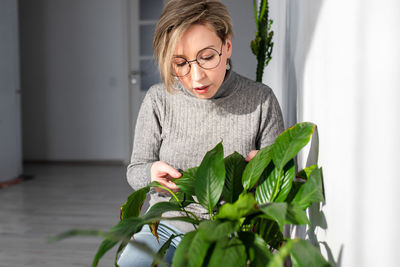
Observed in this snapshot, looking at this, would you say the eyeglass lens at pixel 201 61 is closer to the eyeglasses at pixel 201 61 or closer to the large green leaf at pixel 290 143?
the eyeglasses at pixel 201 61

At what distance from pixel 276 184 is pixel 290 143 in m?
0.09

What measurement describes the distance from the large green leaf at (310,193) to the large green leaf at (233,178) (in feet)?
0.43

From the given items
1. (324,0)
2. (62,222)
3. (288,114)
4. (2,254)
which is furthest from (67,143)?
(324,0)

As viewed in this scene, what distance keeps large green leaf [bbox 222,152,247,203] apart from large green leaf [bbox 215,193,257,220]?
199mm

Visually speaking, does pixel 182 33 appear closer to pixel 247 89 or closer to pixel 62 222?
pixel 247 89

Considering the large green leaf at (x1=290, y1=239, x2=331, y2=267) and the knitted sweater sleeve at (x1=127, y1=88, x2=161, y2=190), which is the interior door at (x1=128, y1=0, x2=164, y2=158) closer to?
the knitted sweater sleeve at (x1=127, y1=88, x2=161, y2=190)

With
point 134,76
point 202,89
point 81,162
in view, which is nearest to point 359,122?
point 202,89

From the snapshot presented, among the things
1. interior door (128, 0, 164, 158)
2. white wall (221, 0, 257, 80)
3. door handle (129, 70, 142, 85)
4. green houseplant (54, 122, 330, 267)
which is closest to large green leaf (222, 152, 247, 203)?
green houseplant (54, 122, 330, 267)

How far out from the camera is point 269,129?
121cm

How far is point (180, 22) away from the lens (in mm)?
996

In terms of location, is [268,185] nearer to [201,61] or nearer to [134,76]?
[201,61]

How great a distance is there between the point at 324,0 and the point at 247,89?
1.41 feet

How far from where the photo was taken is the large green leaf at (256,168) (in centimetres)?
81

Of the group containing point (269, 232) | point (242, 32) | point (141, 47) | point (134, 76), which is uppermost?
point (242, 32)
